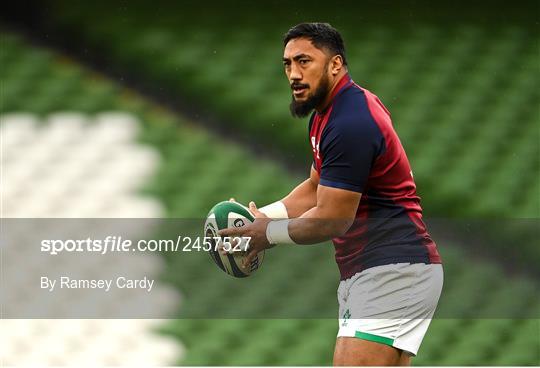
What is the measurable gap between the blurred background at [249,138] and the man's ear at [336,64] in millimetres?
1865

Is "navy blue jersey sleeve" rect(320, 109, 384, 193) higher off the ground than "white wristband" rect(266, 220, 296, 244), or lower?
higher

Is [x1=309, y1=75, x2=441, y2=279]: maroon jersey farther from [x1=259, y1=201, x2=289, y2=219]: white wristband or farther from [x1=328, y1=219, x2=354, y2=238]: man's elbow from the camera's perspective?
[x1=259, y1=201, x2=289, y2=219]: white wristband

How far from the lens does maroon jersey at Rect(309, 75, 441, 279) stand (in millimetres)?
2396

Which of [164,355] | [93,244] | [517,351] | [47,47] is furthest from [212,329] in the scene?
[47,47]

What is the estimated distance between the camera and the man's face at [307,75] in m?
2.53

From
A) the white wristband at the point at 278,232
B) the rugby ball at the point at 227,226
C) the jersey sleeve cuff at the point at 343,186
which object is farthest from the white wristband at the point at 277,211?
the jersey sleeve cuff at the point at 343,186

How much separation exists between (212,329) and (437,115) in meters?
1.54

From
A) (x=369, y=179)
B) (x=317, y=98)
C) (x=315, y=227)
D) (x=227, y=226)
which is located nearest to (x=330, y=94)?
(x=317, y=98)

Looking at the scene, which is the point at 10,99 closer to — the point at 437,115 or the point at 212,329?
the point at 212,329

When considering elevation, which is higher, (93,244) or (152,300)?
(93,244)

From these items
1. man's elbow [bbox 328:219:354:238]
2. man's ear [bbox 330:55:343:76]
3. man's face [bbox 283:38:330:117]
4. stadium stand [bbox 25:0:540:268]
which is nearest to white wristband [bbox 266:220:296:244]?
man's elbow [bbox 328:219:354:238]

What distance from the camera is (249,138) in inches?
186

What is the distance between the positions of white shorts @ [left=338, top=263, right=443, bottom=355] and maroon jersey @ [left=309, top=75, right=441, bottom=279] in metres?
0.03

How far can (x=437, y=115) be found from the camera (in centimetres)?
477
